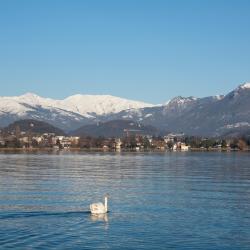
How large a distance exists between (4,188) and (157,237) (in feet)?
83.5

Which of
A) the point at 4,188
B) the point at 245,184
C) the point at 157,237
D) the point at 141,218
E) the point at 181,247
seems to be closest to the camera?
the point at 181,247

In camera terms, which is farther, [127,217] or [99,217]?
[99,217]

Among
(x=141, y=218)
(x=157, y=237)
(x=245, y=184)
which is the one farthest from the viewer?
(x=245, y=184)

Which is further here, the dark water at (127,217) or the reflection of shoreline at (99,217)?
the reflection of shoreline at (99,217)

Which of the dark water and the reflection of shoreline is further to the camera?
the reflection of shoreline

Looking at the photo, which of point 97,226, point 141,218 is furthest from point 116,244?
point 141,218

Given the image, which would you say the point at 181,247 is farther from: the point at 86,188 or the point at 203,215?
the point at 86,188

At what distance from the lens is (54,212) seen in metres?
38.5

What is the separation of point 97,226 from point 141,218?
A: 3.41 m

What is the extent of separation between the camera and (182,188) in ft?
183

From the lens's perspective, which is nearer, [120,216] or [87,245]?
[87,245]

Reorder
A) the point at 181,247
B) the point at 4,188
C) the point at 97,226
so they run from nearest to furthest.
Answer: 1. the point at 181,247
2. the point at 97,226
3. the point at 4,188

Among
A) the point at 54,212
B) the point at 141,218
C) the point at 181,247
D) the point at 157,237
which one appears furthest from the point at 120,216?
the point at 181,247

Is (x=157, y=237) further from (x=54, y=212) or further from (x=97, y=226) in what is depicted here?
(x=54, y=212)
